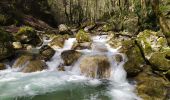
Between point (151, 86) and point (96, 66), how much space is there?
10.9 feet

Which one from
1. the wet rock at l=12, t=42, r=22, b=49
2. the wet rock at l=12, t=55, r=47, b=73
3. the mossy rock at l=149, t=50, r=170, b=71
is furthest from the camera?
the wet rock at l=12, t=42, r=22, b=49

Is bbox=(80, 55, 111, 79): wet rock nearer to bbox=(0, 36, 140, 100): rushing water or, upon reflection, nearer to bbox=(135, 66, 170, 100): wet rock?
bbox=(0, 36, 140, 100): rushing water

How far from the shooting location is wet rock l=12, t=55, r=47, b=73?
14339 mm

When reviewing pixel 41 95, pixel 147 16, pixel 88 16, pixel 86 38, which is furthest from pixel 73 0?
pixel 41 95

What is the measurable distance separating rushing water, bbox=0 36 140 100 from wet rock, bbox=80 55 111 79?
0.24 meters

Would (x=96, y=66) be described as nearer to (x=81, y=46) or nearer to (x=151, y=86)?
(x=151, y=86)

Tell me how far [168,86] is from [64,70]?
5534mm

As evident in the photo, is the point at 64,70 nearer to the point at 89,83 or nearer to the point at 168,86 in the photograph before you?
the point at 89,83

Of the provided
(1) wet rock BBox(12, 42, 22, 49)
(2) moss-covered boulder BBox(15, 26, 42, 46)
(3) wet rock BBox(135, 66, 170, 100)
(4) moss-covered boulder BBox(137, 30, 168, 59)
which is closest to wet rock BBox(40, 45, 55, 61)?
(1) wet rock BBox(12, 42, 22, 49)

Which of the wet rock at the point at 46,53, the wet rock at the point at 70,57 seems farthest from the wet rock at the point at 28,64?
the wet rock at the point at 70,57

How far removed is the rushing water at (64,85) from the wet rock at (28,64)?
32 centimetres

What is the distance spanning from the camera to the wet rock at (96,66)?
13.4 meters

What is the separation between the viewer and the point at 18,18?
28.3 meters

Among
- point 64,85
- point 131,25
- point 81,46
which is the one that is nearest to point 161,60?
point 64,85
